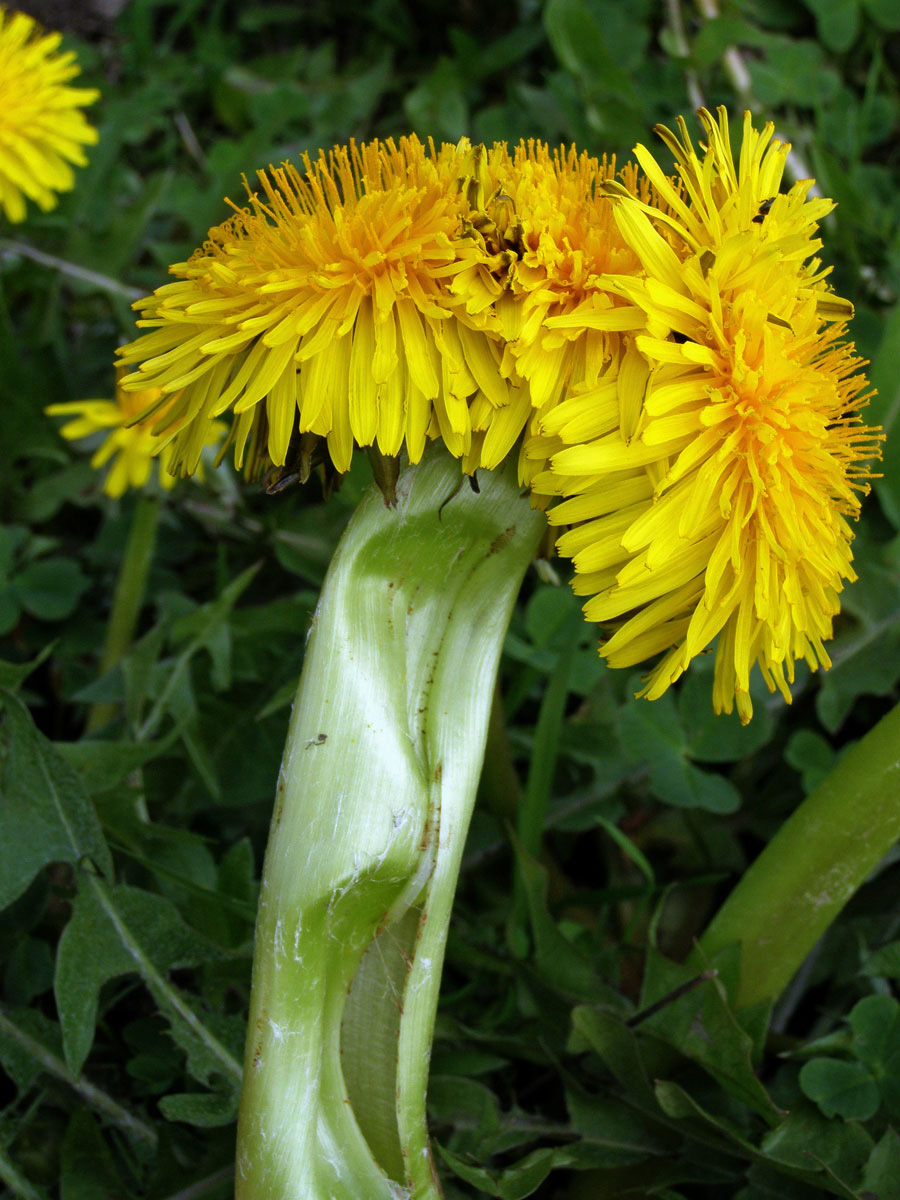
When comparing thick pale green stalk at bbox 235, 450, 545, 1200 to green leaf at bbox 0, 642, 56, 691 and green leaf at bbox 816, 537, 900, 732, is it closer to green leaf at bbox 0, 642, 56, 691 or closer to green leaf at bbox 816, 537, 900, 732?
green leaf at bbox 0, 642, 56, 691

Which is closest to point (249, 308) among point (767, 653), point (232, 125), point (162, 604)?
point (767, 653)

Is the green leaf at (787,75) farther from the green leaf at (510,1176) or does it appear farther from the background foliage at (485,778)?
the green leaf at (510,1176)

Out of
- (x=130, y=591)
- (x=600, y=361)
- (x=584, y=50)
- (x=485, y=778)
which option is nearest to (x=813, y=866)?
(x=485, y=778)

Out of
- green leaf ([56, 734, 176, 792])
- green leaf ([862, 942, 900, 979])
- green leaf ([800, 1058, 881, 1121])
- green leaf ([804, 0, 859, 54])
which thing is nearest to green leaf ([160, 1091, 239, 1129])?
green leaf ([56, 734, 176, 792])

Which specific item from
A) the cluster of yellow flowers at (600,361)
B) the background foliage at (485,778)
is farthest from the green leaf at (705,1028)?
the cluster of yellow flowers at (600,361)

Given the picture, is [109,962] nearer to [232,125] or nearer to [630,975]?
[630,975]
